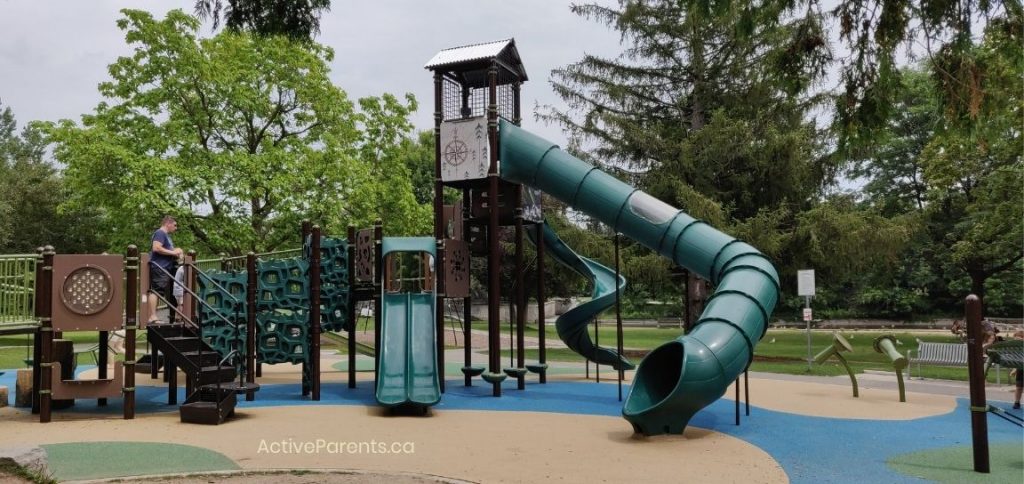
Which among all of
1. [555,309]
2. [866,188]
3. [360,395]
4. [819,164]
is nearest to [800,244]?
[819,164]

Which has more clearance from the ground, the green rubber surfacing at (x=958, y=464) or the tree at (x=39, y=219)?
the tree at (x=39, y=219)

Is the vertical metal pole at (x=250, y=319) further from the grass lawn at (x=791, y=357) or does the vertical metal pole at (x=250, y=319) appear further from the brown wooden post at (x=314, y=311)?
the grass lawn at (x=791, y=357)

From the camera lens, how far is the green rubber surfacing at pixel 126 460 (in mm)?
6992

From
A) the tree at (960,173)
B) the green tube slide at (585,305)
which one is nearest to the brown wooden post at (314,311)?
the green tube slide at (585,305)

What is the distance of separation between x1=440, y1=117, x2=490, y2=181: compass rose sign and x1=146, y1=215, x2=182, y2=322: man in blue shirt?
505 cm

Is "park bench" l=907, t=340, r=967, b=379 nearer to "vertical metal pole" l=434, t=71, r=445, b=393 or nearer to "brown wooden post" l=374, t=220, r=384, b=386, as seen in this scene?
"vertical metal pole" l=434, t=71, r=445, b=393

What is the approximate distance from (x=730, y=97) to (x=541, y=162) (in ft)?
44.3

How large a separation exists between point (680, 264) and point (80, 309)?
30.7 feet

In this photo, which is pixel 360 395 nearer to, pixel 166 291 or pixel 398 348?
pixel 398 348

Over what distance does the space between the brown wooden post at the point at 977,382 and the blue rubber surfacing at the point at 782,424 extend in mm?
355

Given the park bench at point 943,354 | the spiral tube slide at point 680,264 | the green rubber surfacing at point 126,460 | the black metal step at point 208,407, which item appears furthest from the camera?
the park bench at point 943,354

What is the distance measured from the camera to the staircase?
10117mm

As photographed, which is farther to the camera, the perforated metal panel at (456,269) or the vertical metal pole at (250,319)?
the perforated metal panel at (456,269)

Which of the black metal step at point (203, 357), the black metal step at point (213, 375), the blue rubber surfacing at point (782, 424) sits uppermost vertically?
the black metal step at point (203, 357)
